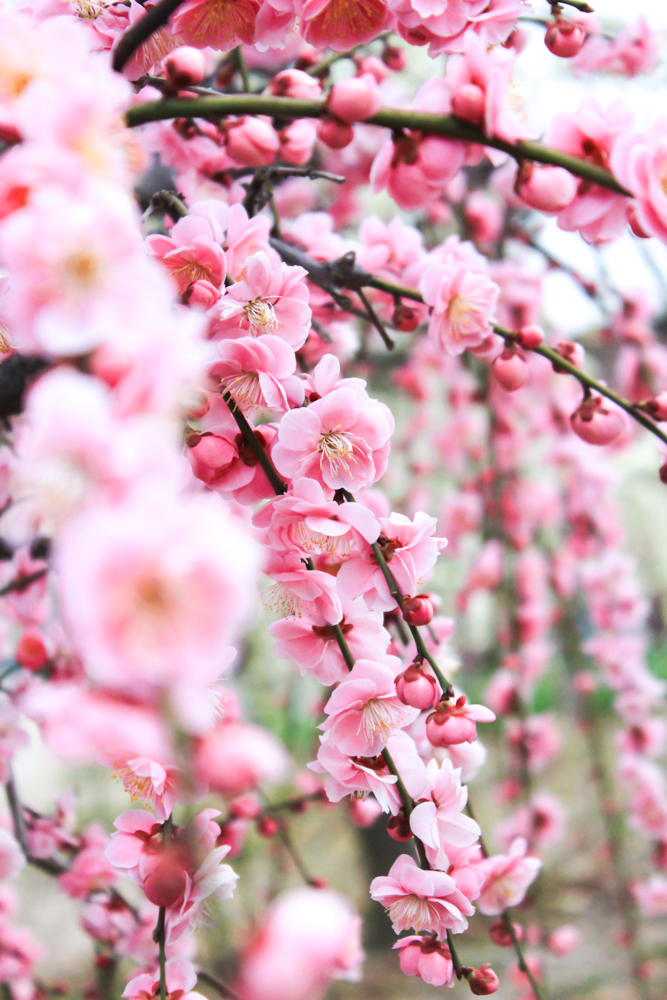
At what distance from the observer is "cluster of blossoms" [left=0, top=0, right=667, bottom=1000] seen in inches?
10.9

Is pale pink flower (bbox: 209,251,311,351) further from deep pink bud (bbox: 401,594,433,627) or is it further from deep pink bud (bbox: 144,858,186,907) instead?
deep pink bud (bbox: 144,858,186,907)

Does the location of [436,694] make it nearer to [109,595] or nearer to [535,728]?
[109,595]

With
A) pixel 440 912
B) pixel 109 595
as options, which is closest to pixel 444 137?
pixel 109 595

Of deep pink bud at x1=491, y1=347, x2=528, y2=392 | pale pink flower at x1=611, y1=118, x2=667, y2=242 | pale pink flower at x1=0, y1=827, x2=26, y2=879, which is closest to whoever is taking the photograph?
pale pink flower at x1=611, y1=118, x2=667, y2=242

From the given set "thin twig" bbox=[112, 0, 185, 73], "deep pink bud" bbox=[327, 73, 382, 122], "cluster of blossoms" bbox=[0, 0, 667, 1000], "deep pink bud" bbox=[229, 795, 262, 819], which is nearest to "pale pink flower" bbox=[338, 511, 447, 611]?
"cluster of blossoms" bbox=[0, 0, 667, 1000]

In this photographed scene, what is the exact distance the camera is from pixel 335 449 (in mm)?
636

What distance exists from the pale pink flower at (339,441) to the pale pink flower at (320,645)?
142 mm

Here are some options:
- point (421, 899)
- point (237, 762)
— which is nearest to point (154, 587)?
point (237, 762)

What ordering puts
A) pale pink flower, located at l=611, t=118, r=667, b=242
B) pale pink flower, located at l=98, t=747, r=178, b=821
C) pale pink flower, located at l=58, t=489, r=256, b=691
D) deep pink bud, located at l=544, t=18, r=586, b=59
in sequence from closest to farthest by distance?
pale pink flower, located at l=58, t=489, r=256, b=691 < pale pink flower, located at l=611, t=118, r=667, b=242 < pale pink flower, located at l=98, t=747, r=178, b=821 < deep pink bud, located at l=544, t=18, r=586, b=59

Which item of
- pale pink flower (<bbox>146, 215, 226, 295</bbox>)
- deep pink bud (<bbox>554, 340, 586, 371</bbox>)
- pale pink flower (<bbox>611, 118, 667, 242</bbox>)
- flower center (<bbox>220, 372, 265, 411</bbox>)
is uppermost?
pale pink flower (<bbox>611, 118, 667, 242</bbox>)

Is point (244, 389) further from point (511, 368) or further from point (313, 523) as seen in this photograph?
point (511, 368)

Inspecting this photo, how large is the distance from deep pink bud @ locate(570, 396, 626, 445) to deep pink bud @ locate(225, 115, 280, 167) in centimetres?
46

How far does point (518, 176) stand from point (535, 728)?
204 centimetres

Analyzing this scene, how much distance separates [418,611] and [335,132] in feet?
1.38
